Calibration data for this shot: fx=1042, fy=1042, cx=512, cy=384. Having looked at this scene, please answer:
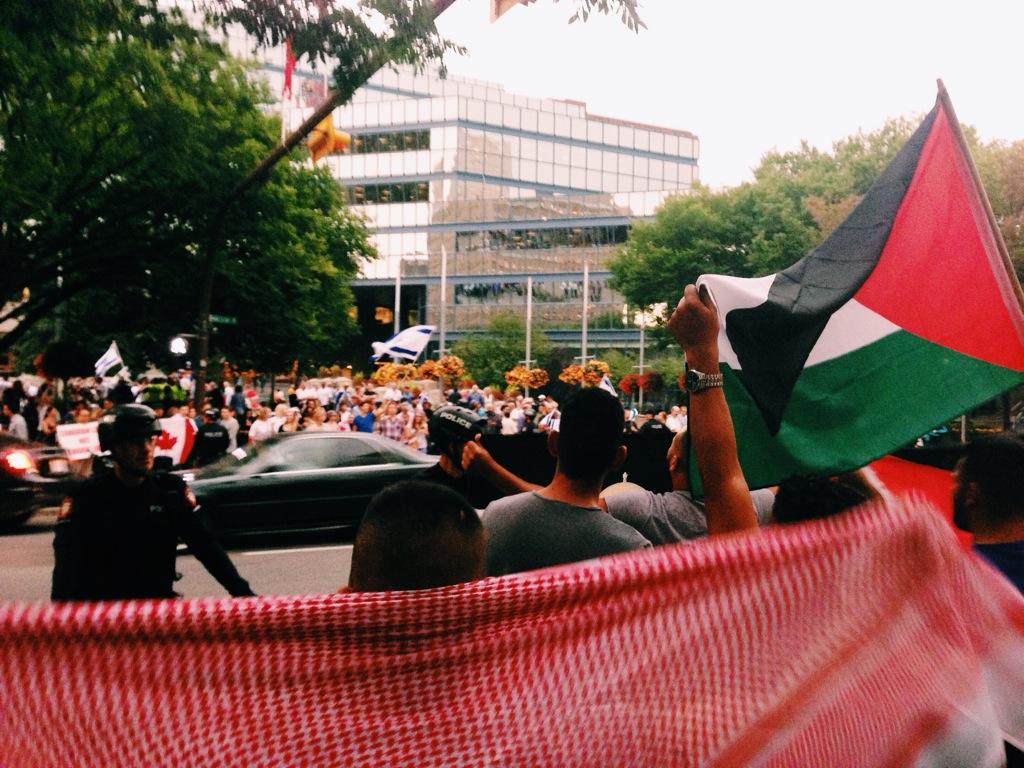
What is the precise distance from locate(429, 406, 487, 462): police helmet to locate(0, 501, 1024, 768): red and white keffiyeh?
2052mm

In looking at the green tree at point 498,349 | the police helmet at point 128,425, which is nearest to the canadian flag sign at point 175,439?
the police helmet at point 128,425

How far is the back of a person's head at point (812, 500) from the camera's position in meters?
2.60

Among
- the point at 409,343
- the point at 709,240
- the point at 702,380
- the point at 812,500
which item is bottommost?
the point at 812,500

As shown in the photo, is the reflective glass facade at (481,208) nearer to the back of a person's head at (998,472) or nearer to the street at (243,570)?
the street at (243,570)

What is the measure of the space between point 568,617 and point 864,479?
2.15m

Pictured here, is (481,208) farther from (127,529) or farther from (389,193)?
(127,529)

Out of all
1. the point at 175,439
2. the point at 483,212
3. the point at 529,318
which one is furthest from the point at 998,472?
the point at 483,212

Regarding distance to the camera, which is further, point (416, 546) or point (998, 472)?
point (998, 472)

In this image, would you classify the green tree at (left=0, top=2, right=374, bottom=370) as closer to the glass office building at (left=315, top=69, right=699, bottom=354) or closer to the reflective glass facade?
the glass office building at (left=315, top=69, right=699, bottom=354)

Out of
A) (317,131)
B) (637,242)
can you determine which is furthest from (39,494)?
(637,242)

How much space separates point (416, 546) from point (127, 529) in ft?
7.32

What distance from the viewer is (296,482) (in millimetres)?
12531

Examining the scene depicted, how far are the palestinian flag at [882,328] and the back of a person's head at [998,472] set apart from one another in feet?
1.22

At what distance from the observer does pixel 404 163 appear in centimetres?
7306
